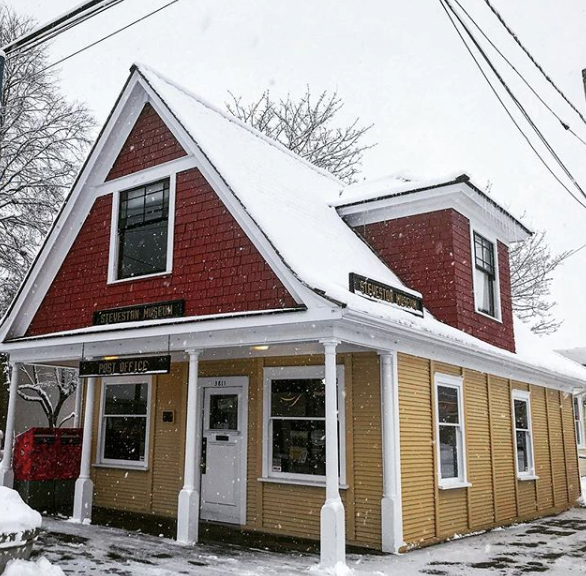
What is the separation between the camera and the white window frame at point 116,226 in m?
10.7

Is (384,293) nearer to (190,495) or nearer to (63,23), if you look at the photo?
(190,495)

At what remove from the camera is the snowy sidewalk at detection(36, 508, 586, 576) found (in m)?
7.79

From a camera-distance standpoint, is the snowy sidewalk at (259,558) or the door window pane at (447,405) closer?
the snowy sidewalk at (259,558)

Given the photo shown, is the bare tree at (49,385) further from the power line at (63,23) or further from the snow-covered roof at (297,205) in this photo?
the power line at (63,23)

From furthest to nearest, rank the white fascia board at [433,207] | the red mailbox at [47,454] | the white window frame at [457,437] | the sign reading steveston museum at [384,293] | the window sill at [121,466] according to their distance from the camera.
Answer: the window sill at [121,466] → the red mailbox at [47,454] → the white fascia board at [433,207] → the white window frame at [457,437] → the sign reading steveston museum at [384,293]

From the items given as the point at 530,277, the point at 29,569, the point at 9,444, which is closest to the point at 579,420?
the point at 530,277

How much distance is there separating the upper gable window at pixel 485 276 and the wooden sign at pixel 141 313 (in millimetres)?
5619

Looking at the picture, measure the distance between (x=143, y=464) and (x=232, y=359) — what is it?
9.63 ft

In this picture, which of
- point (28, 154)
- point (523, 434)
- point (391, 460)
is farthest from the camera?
point (28, 154)

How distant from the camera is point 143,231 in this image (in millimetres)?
11477

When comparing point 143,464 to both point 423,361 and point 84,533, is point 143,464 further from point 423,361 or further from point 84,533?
point 423,361

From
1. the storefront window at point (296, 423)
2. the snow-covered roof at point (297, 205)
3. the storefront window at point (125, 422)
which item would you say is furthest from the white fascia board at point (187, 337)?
the storefront window at point (296, 423)

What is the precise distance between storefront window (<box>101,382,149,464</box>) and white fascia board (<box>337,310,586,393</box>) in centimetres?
560

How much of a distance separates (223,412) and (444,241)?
16.3ft
